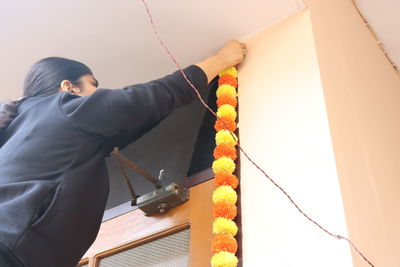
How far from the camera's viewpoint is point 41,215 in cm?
80

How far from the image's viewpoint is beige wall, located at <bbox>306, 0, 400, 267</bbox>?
985mm

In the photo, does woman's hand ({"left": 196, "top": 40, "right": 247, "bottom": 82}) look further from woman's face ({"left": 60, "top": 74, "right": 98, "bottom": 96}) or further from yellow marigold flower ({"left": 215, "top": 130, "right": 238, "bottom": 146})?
woman's face ({"left": 60, "top": 74, "right": 98, "bottom": 96})

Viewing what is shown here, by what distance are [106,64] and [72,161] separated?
74cm

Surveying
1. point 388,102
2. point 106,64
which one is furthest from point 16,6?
point 388,102

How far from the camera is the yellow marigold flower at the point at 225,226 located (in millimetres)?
1029

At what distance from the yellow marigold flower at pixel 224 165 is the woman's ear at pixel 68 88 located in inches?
15.4

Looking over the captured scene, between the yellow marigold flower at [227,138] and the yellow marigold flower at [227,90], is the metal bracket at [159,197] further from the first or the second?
the yellow marigold flower at [227,90]

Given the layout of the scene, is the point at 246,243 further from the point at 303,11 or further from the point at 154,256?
the point at 303,11

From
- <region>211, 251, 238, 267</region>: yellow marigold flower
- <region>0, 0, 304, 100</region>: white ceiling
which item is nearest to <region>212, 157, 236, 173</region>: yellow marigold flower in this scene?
<region>211, 251, 238, 267</region>: yellow marigold flower

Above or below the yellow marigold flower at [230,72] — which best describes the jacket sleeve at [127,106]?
above

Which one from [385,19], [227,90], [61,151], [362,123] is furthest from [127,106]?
[385,19]

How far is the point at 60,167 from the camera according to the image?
0.89 m

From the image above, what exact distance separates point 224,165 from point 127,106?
0.30 metres

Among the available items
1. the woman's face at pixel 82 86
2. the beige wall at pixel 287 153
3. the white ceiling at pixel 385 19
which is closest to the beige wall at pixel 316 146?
the beige wall at pixel 287 153
